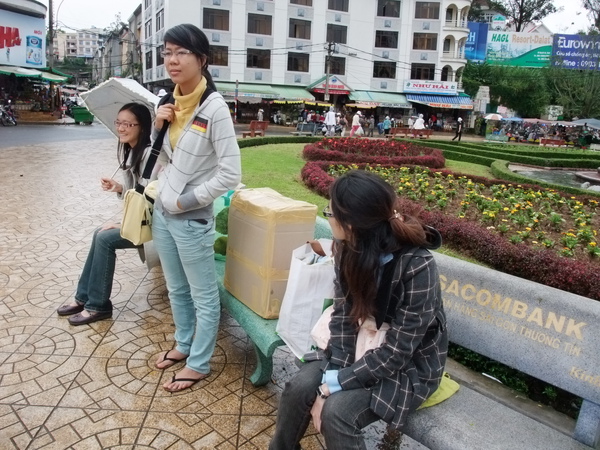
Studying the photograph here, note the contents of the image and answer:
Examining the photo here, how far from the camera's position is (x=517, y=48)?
46.1 metres

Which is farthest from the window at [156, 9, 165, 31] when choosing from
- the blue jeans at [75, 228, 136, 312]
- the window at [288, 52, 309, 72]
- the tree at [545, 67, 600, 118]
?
the blue jeans at [75, 228, 136, 312]

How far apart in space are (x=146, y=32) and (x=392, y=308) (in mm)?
48809

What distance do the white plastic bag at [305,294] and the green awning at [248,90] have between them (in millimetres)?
34733

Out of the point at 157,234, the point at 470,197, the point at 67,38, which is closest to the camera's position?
the point at 157,234

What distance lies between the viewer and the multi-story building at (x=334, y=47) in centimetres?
3694

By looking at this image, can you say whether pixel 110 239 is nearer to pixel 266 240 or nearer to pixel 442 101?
pixel 266 240

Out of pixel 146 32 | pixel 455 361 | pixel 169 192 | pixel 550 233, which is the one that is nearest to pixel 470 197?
pixel 550 233

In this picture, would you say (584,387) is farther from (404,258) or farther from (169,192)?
(169,192)

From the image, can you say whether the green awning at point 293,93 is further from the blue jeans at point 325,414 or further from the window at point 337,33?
the blue jeans at point 325,414

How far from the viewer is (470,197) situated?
776 cm

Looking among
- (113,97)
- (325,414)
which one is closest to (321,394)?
(325,414)

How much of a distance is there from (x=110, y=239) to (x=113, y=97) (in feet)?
3.33

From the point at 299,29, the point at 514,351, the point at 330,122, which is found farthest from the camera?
the point at 299,29

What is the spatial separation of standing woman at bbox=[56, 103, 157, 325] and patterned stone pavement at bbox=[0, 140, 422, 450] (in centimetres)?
12
